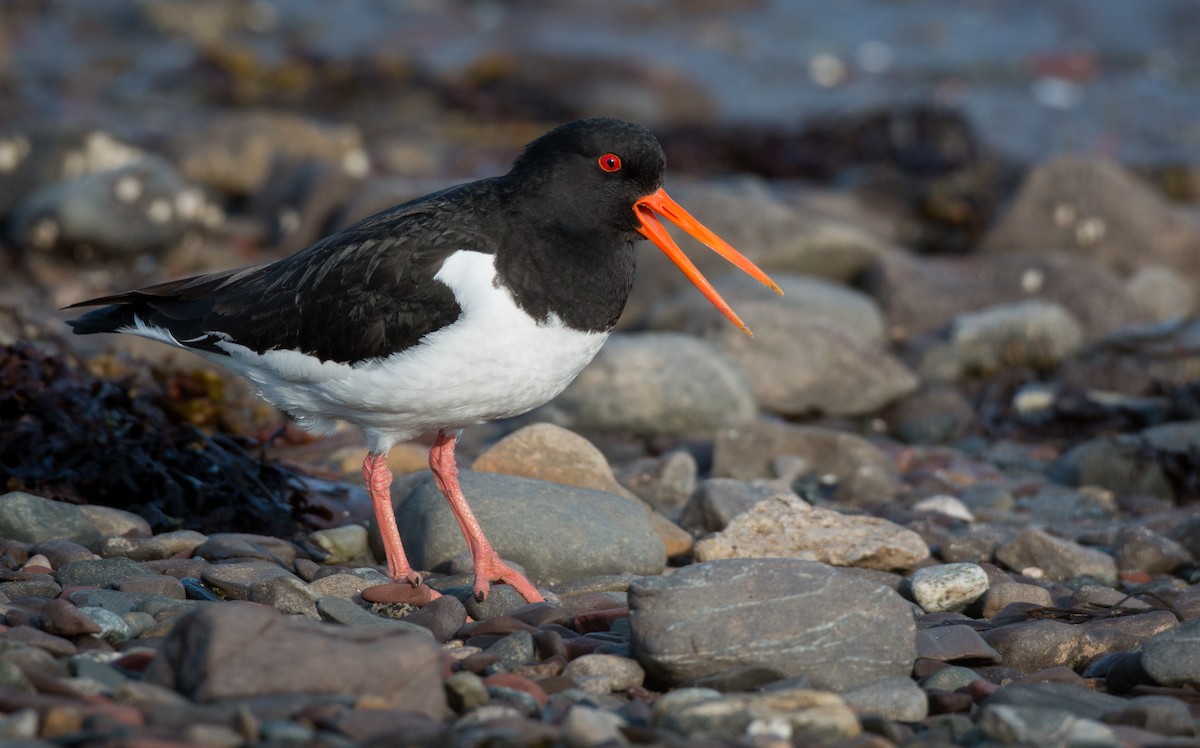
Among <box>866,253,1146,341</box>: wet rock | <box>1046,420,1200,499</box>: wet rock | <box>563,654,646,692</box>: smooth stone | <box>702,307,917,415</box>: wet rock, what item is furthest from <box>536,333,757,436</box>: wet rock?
<box>563,654,646,692</box>: smooth stone

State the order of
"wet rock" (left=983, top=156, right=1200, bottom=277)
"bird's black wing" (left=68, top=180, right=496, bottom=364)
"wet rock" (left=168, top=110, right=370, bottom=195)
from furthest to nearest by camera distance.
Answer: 1. "wet rock" (left=168, top=110, right=370, bottom=195)
2. "wet rock" (left=983, top=156, right=1200, bottom=277)
3. "bird's black wing" (left=68, top=180, right=496, bottom=364)

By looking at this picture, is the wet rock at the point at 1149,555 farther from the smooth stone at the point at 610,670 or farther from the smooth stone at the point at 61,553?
the smooth stone at the point at 61,553

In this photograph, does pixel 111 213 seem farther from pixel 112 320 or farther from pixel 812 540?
pixel 812 540

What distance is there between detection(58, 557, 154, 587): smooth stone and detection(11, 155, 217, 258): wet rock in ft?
22.2

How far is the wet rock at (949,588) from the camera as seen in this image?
5117 mm

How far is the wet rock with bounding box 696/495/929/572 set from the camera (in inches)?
218

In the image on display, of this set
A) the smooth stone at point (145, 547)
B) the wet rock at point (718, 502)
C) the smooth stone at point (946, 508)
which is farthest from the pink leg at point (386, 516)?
the smooth stone at point (946, 508)

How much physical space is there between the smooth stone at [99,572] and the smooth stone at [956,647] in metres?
2.77

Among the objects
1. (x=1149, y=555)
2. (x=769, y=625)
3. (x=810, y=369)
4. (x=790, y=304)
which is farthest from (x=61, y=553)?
(x=790, y=304)

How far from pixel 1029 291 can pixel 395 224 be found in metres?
7.07

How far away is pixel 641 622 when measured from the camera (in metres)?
4.07

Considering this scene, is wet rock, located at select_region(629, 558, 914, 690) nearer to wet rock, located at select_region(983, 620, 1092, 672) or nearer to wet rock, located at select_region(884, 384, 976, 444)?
wet rock, located at select_region(983, 620, 1092, 672)

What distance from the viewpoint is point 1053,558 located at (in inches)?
227

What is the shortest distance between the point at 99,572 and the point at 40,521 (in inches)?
27.7
